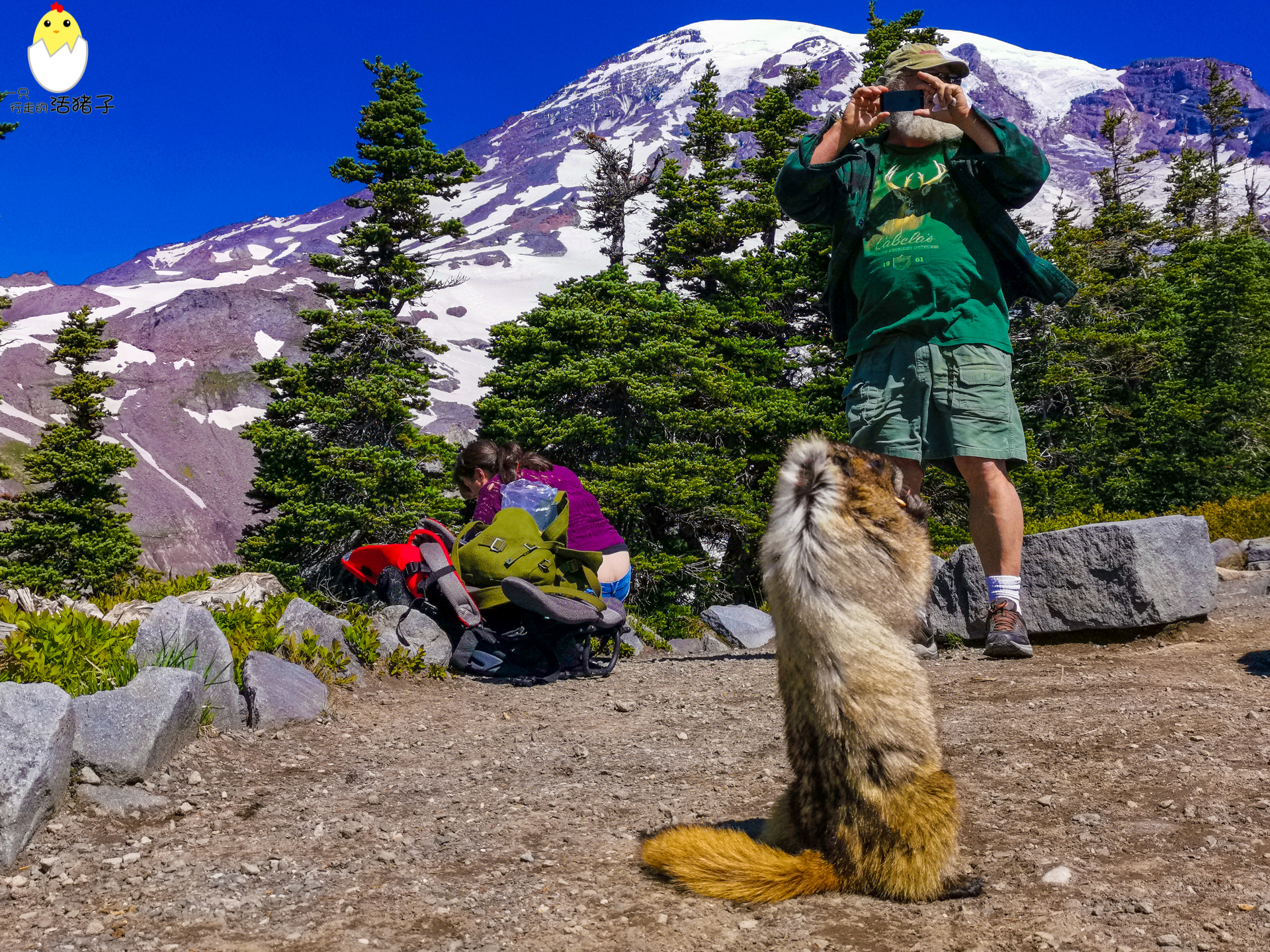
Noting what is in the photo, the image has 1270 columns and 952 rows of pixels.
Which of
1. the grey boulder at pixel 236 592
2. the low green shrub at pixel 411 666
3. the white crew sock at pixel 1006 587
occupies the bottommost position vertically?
the low green shrub at pixel 411 666

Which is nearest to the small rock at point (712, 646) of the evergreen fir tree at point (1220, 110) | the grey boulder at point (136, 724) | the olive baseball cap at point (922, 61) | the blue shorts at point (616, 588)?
the blue shorts at point (616, 588)

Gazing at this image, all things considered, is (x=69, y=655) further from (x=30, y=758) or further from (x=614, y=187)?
(x=614, y=187)

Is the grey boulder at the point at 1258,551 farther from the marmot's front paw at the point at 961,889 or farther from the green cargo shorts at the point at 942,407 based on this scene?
the marmot's front paw at the point at 961,889

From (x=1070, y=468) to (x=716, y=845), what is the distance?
2191 cm

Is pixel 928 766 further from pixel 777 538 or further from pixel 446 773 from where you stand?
pixel 446 773

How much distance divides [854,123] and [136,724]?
366 centimetres

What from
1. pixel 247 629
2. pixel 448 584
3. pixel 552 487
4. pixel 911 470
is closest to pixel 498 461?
pixel 552 487

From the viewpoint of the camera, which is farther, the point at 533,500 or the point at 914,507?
the point at 533,500

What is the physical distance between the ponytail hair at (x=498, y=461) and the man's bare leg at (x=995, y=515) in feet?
A: 11.3

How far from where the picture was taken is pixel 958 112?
3.22 meters

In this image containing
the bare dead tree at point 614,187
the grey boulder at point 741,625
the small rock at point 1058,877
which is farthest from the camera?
the bare dead tree at point 614,187

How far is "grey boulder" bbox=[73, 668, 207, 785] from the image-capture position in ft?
9.71

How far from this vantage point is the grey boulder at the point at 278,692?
3.96 meters

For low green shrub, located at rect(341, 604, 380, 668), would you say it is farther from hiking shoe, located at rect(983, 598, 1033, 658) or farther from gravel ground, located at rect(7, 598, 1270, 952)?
hiking shoe, located at rect(983, 598, 1033, 658)
